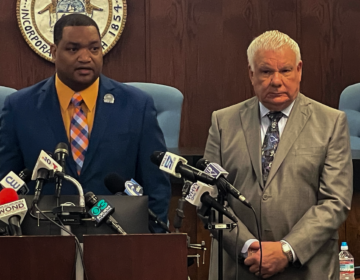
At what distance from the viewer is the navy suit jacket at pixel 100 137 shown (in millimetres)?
2514

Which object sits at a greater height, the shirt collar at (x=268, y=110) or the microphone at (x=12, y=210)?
the shirt collar at (x=268, y=110)

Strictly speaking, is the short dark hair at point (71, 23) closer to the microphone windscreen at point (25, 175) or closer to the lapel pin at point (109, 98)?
the lapel pin at point (109, 98)

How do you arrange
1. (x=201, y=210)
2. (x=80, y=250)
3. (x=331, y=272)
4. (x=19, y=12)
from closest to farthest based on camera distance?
(x=80, y=250) < (x=201, y=210) < (x=331, y=272) < (x=19, y=12)

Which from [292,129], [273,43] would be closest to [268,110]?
[292,129]

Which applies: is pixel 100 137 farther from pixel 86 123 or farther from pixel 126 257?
pixel 126 257

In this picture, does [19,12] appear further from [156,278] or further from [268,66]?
[156,278]

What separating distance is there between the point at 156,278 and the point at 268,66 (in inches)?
41.1

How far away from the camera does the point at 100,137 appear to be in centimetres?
252

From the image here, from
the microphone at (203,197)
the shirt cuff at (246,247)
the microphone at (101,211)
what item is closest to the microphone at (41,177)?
the microphone at (101,211)

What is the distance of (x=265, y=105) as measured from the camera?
2.47 metres

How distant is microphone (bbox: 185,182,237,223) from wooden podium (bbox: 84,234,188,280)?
0.19 metres

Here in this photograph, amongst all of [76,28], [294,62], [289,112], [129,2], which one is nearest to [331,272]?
[289,112]

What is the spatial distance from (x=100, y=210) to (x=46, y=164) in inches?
8.7

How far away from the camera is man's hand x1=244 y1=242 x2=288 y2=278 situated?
2.24 meters
